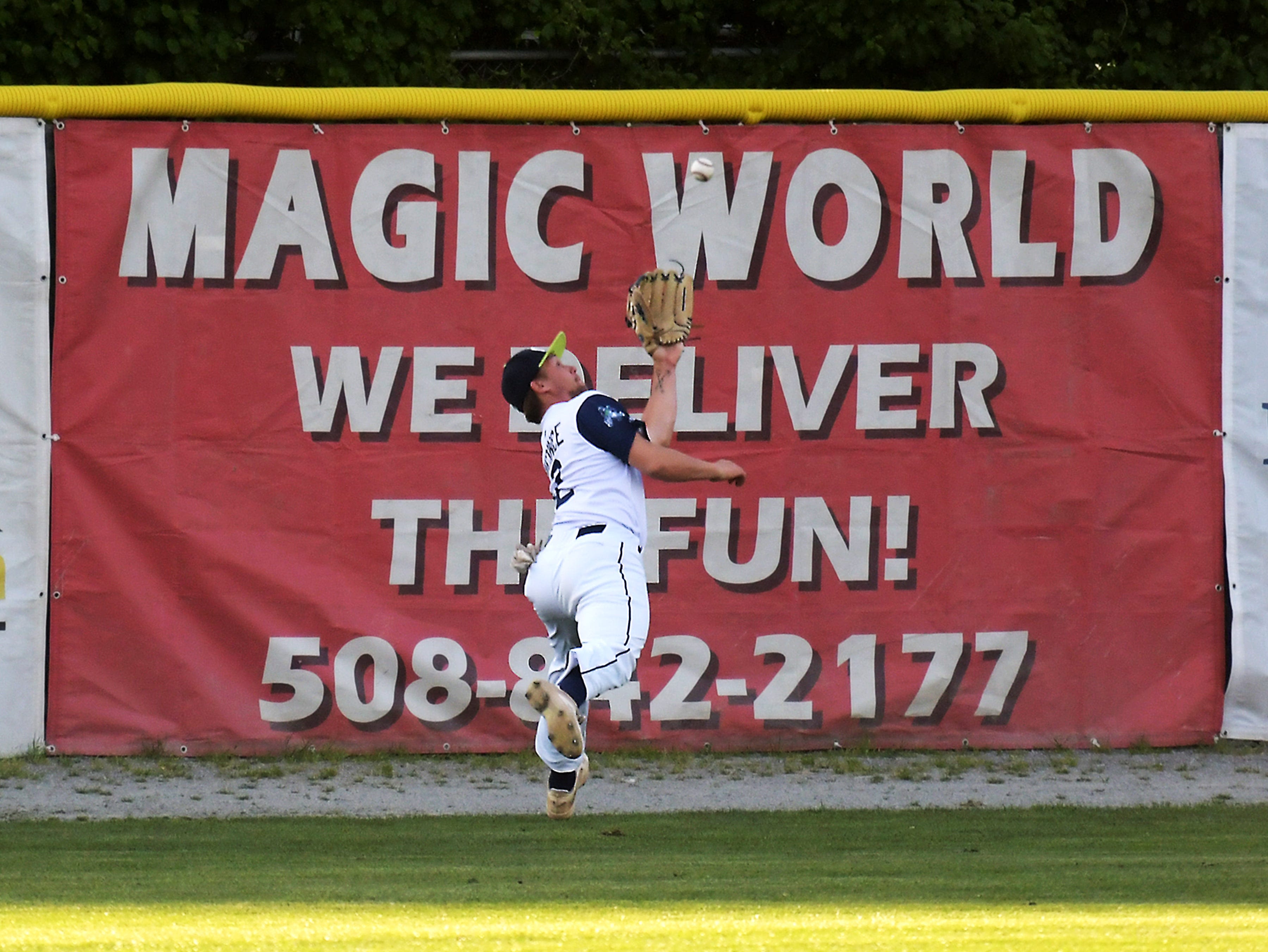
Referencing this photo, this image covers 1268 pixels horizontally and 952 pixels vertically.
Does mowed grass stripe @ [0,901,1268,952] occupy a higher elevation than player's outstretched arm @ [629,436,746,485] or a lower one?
lower

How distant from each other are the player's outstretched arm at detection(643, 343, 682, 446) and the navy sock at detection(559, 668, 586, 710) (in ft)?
2.81

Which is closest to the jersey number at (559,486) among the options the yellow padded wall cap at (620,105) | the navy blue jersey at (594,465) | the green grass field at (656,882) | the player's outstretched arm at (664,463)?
the navy blue jersey at (594,465)

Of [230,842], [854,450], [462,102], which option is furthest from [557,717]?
[462,102]

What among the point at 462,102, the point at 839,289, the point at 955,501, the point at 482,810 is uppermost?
the point at 462,102

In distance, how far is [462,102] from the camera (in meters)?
8.09

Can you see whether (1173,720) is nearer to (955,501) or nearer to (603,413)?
(955,501)

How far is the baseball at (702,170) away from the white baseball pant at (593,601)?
4.79 feet

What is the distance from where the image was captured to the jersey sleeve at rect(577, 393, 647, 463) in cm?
603

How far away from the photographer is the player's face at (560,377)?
639cm

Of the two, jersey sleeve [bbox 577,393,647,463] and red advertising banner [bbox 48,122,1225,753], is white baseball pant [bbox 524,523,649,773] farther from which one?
red advertising banner [bbox 48,122,1225,753]

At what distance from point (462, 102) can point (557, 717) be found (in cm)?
351

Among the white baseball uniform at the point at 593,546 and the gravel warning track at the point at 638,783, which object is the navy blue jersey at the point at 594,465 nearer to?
the white baseball uniform at the point at 593,546

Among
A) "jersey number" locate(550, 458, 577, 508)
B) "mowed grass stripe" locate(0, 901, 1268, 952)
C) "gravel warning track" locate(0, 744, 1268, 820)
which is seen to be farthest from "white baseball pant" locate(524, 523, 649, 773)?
"gravel warning track" locate(0, 744, 1268, 820)

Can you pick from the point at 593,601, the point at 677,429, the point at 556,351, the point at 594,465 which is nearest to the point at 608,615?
the point at 593,601
